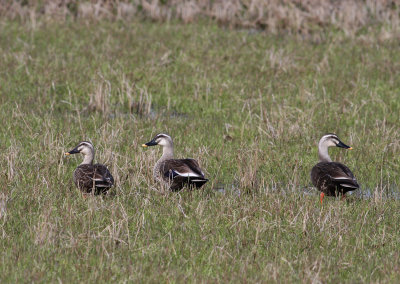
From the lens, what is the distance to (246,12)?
2162 centimetres

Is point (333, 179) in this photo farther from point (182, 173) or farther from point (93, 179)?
point (93, 179)

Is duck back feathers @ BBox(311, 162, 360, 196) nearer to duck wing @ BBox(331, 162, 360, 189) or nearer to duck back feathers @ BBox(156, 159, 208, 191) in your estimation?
duck wing @ BBox(331, 162, 360, 189)

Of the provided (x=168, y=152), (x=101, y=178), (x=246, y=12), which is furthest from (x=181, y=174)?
(x=246, y=12)

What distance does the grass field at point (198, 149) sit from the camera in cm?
702

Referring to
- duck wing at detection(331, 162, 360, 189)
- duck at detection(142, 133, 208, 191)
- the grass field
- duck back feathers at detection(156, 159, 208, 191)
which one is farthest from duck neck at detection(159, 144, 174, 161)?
duck wing at detection(331, 162, 360, 189)

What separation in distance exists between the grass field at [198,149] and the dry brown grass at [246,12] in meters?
0.72

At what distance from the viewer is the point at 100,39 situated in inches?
722

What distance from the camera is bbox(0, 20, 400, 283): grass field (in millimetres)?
7023

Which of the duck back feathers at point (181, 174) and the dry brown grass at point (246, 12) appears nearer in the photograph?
the duck back feathers at point (181, 174)

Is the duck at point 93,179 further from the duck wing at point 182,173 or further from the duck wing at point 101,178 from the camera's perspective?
the duck wing at point 182,173

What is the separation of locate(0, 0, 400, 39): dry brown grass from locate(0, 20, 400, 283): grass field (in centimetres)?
72

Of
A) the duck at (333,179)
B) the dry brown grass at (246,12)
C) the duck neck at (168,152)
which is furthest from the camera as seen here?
the dry brown grass at (246,12)

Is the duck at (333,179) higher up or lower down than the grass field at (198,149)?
higher up

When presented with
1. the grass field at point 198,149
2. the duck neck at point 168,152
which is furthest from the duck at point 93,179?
→ the duck neck at point 168,152
